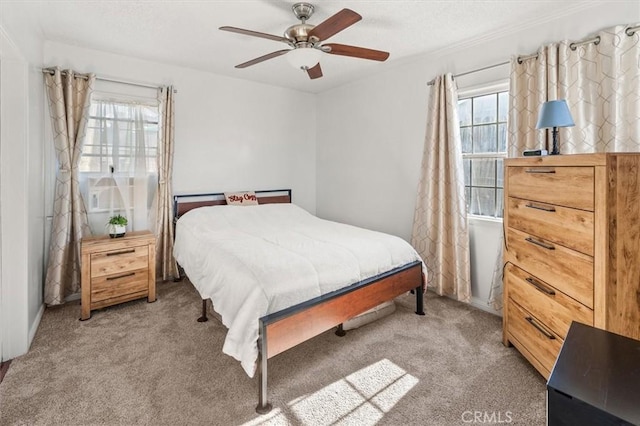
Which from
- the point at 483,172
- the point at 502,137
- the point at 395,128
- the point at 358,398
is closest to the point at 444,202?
the point at 483,172

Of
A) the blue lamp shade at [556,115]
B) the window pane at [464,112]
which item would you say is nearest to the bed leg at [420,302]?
the blue lamp shade at [556,115]

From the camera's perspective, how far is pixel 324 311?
7.05ft

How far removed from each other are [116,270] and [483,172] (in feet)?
12.4

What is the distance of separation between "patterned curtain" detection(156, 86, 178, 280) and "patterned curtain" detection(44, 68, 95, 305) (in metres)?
0.70

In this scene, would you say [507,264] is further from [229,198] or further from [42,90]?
[42,90]

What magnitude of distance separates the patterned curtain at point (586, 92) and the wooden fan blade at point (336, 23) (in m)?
1.70

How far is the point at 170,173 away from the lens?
3752 mm

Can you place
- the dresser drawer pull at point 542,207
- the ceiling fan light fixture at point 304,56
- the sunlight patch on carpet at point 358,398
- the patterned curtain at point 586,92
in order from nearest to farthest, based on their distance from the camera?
the sunlight patch on carpet at point 358,398 → the dresser drawer pull at point 542,207 → the patterned curtain at point 586,92 → the ceiling fan light fixture at point 304,56

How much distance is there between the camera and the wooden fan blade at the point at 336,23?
185 cm

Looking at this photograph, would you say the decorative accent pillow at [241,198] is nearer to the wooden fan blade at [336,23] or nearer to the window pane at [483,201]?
the wooden fan blade at [336,23]

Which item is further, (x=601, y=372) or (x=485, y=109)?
(x=485, y=109)

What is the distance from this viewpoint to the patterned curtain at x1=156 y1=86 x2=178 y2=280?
3.67 meters

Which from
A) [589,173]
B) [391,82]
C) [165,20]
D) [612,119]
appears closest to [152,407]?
[589,173]

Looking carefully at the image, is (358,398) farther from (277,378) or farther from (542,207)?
(542,207)
